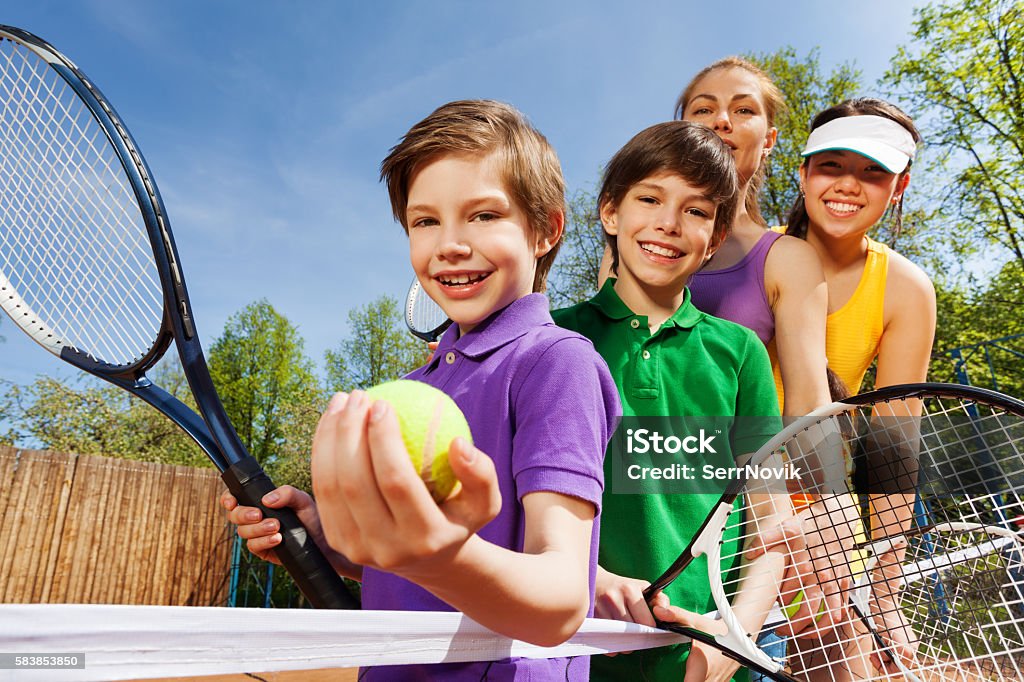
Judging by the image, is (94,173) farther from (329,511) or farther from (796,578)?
(796,578)

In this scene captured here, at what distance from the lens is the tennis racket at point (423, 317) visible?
7.87 feet

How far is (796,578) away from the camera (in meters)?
1.50

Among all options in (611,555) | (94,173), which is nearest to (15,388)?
(94,173)

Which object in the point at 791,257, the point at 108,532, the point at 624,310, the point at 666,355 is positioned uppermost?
the point at 108,532

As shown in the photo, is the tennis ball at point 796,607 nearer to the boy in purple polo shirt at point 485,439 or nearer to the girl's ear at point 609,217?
the boy in purple polo shirt at point 485,439

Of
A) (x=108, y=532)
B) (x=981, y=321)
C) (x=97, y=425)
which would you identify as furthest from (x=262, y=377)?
(x=981, y=321)

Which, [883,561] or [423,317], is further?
[423,317]

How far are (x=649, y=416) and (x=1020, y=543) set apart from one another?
106 cm

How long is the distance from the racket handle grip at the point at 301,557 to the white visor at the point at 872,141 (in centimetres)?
176

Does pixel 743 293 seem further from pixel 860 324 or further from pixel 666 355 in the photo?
pixel 666 355

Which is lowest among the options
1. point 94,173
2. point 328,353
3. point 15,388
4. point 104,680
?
point 104,680

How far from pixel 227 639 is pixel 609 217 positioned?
4.19ft

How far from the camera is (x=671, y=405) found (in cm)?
150

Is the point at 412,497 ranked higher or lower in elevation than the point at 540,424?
lower
